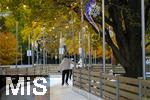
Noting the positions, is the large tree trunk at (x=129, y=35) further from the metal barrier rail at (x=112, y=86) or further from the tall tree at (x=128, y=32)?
the metal barrier rail at (x=112, y=86)

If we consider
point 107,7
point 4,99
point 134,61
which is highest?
point 107,7

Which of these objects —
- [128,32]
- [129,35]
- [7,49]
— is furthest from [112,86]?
[7,49]

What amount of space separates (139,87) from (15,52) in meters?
54.4

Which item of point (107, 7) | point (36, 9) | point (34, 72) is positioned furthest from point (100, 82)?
point (34, 72)

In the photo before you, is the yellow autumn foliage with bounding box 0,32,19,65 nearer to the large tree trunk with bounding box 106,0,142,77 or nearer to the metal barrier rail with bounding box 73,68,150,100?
the metal barrier rail with bounding box 73,68,150,100

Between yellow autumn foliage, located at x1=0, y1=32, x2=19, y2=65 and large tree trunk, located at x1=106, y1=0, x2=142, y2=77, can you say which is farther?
yellow autumn foliage, located at x1=0, y1=32, x2=19, y2=65

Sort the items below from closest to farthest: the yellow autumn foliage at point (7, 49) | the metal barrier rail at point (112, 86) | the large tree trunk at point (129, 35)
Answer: the metal barrier rail at point (112, 86), the large tree trunk at point (129, 35), the yellow autumn foliage at point (7, 49)

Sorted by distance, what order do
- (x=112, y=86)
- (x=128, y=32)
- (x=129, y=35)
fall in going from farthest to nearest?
(x=128, y=32) < (x=129, y=35) < (x=112, y=86)

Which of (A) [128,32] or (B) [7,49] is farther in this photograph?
(B) [7,49]

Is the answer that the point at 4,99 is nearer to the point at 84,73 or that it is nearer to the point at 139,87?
the point at 84,73

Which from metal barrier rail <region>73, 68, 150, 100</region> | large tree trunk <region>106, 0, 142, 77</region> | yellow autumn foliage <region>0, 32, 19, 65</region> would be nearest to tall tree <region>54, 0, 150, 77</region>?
large tree trunk <region>106, 0, 142, 77</region>

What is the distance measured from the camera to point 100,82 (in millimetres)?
18344

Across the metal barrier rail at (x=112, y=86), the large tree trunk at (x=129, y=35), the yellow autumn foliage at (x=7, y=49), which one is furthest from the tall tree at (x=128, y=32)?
the yellow autumn foliage at (x=7, y=49)

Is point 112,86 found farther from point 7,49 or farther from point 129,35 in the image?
point 7,49
